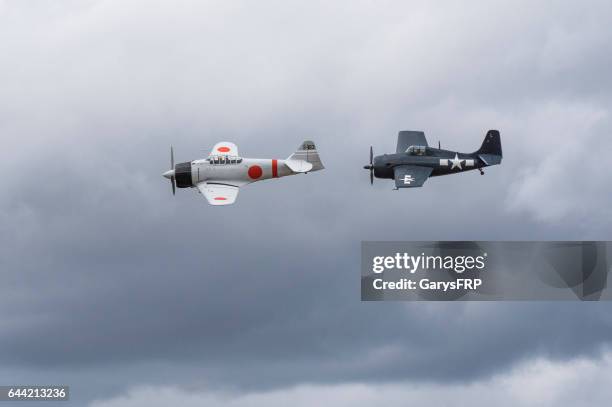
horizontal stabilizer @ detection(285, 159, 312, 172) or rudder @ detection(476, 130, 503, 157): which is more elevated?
rudder @ detection(476, 130, 503, 157)

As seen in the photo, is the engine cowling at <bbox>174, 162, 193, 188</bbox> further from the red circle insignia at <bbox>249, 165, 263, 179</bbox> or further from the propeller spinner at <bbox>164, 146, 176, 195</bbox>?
the red circle insignia at <bbox>249, 165, 263, 179</bbox>

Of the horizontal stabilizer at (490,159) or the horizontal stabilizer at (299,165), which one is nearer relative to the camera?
the horizontal stabilizer at (299,165)

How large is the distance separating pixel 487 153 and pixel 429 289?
31965 mm

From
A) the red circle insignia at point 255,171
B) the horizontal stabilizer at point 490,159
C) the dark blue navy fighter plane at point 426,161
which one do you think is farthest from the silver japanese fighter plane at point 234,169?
the horizontal stabilizer at point 490,159

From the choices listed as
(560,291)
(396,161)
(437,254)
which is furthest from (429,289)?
(396,161)

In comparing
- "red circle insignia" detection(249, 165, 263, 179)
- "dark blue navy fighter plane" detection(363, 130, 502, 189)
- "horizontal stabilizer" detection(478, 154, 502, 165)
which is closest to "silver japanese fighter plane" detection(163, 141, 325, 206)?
"red circle insignia" detection(249, 165, 263, 179)

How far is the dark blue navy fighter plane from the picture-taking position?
367ft

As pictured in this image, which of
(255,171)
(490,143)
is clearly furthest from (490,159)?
(255,171)

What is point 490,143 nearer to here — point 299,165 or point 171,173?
point 299,165

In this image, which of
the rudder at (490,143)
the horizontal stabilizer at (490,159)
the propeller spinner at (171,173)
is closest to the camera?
the propeller spinner at (171,173)

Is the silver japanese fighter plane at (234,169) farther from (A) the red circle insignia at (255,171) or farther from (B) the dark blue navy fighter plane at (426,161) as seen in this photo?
(B) the dark blue navy fighter plane at (426,161)

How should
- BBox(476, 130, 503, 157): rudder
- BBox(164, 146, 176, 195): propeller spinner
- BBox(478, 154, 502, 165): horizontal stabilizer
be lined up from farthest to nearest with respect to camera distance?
BBox(476, 130, 503, 157): rudder → BBox(478, 154, 502, 165): horizontal stabilizer → BBox(164, 146, 176, 195): propeller spinner

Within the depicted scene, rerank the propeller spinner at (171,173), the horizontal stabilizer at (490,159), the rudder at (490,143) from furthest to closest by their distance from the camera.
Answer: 1. the rudder at (490,143)
2. the horizontal stabilizer at (490,159)
3. the propeller spinner at (171,173)

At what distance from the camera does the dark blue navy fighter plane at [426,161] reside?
367ft
